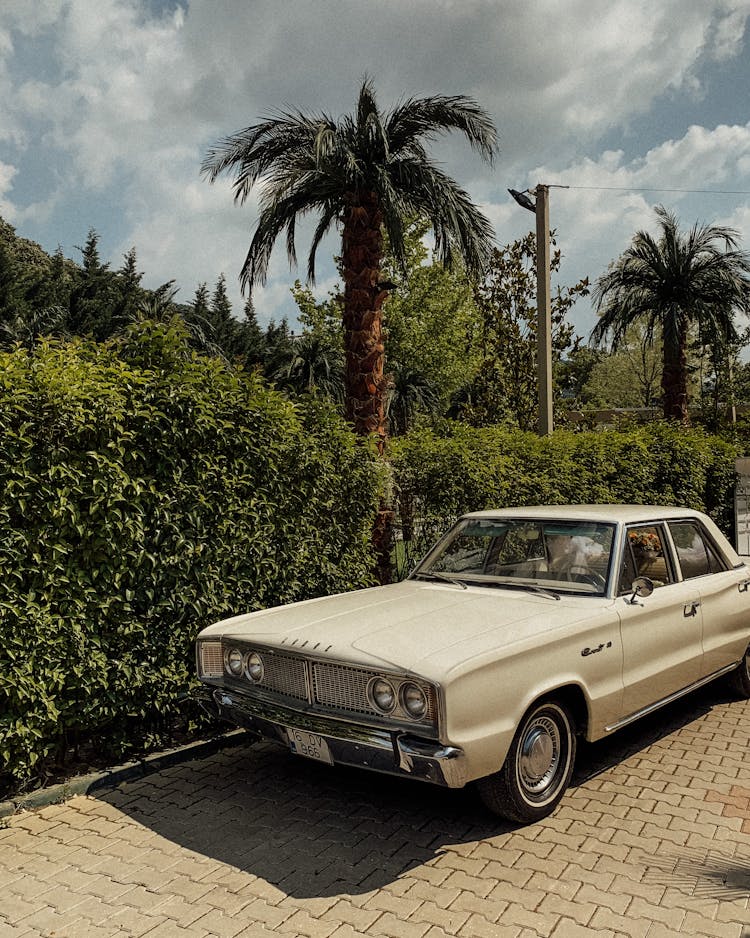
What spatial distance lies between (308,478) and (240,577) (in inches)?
41.6

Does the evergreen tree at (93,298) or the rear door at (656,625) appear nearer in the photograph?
the rear door at (656,625)

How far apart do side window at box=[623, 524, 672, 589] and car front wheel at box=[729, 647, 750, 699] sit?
147 cm

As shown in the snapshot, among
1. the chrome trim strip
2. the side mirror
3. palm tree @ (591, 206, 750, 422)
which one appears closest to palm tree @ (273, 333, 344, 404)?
palm tree @ (591, 206, 750, 422)

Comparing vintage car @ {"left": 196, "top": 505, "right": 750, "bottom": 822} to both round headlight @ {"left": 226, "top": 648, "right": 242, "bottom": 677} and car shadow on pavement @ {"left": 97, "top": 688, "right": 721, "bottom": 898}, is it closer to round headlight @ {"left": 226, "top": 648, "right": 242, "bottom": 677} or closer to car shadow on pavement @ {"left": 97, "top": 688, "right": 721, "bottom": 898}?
round headlight @ {"left": 226, "top": 648, "right": 242, "bottom": 677}

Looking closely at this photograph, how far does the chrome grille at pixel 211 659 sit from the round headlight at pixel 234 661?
0.24 feet

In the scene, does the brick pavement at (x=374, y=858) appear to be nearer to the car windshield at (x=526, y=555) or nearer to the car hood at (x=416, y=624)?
the car hood at (x=416, y=624)

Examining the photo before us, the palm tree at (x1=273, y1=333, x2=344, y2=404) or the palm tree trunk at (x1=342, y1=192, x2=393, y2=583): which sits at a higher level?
the palm tree at (x1=273, y1=333, x2=344, y2=404)

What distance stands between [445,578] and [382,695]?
5.72 ft

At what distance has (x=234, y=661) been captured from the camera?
477cm

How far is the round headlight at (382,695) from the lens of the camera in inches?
156

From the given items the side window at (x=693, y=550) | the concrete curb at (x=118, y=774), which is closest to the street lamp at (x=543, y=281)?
the side window at (x=693, y=550)

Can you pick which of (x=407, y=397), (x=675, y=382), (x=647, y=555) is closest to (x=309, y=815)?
(x=647, y=555)

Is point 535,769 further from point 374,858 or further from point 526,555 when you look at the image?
point 526,555

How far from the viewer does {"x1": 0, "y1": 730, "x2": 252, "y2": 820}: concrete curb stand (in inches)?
186
